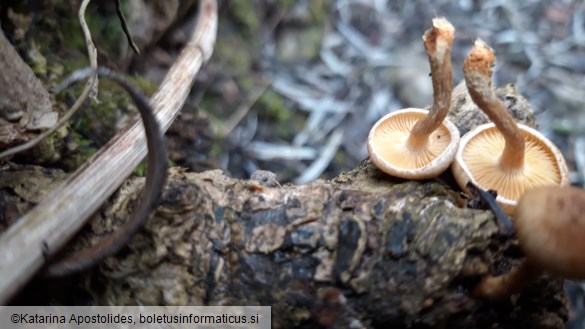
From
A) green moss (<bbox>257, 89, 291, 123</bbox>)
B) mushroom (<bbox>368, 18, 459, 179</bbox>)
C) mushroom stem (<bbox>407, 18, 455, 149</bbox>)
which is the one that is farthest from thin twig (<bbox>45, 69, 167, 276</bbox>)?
green moss (<bbox>257, 89, 291, 123</bbox>)

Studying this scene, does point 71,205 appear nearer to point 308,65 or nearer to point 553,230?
point 553,230

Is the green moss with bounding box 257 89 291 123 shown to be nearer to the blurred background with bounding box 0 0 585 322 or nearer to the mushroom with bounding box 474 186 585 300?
the blurred background with bounding box 0 0 585 322

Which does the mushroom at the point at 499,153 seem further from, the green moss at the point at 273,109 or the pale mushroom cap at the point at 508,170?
the green moss at the point at 273,109

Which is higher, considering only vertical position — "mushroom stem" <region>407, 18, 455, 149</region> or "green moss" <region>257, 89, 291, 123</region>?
"green moss" <region>257, 89, 291, 123</region>

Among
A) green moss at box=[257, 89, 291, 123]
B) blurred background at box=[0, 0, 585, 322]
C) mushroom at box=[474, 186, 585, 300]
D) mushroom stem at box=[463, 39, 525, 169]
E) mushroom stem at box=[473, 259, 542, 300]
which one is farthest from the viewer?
green moss at box=[257, 89, 291, 123]

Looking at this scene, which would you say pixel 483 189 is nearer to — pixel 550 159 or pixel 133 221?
pixel 550 159

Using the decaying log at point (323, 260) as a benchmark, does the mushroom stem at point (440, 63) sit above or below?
above

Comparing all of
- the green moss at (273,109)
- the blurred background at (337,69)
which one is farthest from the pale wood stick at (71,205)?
the green moss at (273,109)
